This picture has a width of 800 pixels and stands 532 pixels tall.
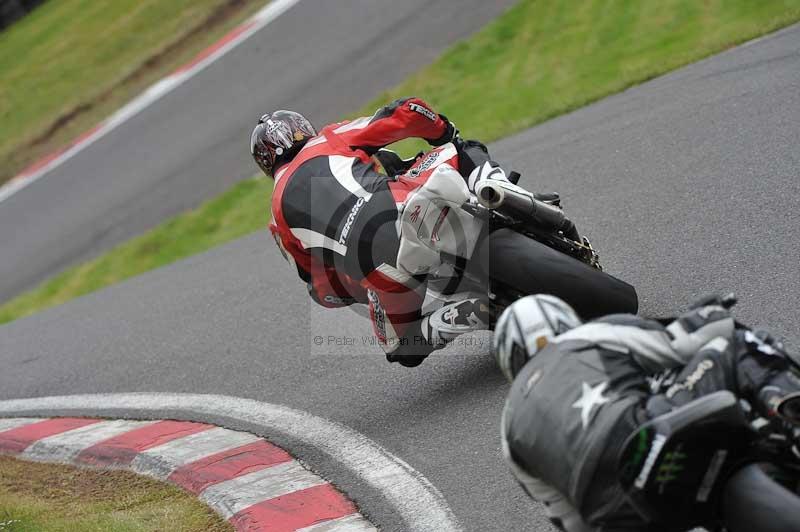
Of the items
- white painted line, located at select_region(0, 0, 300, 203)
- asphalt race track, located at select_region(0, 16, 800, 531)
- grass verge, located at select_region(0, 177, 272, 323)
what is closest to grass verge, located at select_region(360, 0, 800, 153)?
asphalt race track, located at select_region(0, 16, 800, 531)

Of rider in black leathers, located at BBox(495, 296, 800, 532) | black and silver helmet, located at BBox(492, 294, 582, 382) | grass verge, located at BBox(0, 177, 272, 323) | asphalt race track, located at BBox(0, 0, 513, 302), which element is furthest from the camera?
asphalt race track, located at BBox(0, 0, 513, 302)

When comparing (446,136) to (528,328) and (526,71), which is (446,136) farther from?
(526,71)

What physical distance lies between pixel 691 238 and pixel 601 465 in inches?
131

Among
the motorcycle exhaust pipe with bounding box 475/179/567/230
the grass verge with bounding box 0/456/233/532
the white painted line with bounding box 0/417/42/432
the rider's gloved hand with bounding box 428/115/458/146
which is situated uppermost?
the rider's gloved hand with bounding box 428/115/458/146

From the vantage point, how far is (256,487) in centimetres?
478

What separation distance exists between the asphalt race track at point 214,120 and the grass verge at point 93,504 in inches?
278

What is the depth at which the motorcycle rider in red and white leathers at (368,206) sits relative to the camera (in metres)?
4.94

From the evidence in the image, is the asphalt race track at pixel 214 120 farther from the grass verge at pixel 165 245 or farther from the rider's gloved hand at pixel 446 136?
the rider's gloved hand at pixel 446 136

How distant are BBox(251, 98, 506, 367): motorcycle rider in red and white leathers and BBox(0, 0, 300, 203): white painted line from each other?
36.7 ft

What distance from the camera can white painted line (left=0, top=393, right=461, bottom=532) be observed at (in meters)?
4.29

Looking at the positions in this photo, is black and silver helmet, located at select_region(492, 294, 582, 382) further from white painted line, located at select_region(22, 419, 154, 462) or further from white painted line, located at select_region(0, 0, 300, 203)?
white painted line, located at select_region(0, 0, 300, 203)

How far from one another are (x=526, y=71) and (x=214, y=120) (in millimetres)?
4757

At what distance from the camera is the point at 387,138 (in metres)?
5.23

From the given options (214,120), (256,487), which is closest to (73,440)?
(256,487)
